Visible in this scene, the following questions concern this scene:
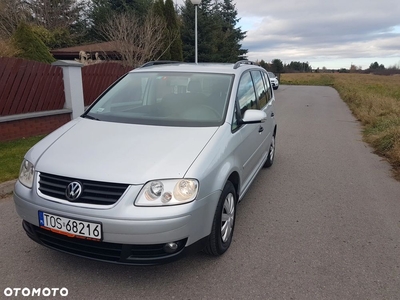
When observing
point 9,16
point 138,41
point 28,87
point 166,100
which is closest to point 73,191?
point 166,100

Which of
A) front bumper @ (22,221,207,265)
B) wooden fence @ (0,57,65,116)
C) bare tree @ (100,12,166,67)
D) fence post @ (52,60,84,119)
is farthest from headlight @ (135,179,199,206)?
bare tree @ (100,12,166,67)

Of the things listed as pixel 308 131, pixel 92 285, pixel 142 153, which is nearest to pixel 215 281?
pixel 92 285

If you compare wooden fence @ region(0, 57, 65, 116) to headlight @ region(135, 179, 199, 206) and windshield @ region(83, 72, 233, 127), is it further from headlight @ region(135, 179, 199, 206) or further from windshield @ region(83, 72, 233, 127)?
headlight @ region(135, 179, 199, 206)

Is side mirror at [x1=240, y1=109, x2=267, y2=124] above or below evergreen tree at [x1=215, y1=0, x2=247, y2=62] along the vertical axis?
below

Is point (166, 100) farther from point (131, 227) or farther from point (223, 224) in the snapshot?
point (131, 227)

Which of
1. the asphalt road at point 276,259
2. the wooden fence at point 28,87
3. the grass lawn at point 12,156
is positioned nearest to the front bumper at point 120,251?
the asphalt road at point 276,259

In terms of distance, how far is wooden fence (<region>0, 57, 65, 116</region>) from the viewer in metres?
7.26

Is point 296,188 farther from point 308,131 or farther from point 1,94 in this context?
point 1,94

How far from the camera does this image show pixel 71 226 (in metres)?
2.54

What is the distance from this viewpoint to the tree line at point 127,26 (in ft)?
57.3

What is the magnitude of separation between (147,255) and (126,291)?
356 millimetres

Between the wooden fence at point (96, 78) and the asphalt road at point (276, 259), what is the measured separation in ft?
19.3

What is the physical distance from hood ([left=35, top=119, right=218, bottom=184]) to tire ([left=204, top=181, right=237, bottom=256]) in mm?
513

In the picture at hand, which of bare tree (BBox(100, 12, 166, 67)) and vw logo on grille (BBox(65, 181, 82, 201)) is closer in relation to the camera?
vw logo on grille (BBox(65, 181, 82, 201))
